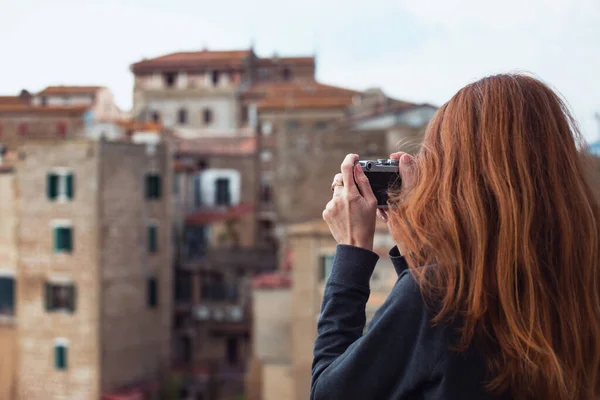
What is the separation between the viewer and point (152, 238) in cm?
1520

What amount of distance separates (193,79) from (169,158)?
9.18 metres

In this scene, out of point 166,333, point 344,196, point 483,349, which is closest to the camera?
point 483,349

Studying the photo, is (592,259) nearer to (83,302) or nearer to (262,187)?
(83,302)

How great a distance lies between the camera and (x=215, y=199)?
1989 centimetres

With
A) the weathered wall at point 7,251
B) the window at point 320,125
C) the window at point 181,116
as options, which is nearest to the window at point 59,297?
the weathered wall at point 7,251

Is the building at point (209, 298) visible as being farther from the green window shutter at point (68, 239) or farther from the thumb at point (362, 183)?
the thumb at point (362, 183)

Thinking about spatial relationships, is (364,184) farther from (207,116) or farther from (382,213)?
(207,116)

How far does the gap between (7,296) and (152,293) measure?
2482mm

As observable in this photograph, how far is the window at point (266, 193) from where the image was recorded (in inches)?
802

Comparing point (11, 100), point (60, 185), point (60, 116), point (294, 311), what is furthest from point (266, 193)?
point (294, 311)

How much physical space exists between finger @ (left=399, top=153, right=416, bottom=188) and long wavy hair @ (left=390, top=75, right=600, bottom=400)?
0.07 meters

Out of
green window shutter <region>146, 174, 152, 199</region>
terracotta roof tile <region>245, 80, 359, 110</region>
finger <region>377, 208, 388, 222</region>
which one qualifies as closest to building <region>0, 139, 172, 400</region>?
green window shutter <region>146, 174, 152, 199</region>

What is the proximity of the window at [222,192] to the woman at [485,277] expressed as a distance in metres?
18.9

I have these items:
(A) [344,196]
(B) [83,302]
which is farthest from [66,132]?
(A) [344,196]
